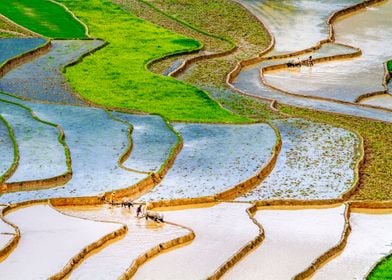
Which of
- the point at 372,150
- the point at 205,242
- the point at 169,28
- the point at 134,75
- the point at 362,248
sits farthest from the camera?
the point at 169,28

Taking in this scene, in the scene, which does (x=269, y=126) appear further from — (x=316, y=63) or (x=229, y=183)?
(x=316, y=63)

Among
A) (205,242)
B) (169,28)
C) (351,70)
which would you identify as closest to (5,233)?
(205,242)

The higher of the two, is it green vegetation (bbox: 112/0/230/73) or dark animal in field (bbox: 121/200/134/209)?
dark animal in field (bbox: 121/200/134/209)

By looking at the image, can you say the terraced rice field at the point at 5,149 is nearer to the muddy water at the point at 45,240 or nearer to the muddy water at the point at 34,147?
the muddy water at the point at 34,147

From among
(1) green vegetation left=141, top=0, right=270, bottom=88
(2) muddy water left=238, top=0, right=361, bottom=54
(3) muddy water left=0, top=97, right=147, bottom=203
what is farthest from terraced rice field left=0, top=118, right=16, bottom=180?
(2) muddy water left=238, top=0, right=361, bottom=54

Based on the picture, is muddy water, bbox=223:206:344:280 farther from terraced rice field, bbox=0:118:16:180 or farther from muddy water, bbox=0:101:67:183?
terraced rice field, bbox=0:118:16:180

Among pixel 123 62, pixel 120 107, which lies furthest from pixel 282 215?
pixel 123 62

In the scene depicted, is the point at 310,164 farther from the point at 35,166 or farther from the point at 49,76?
the point at 49,76
